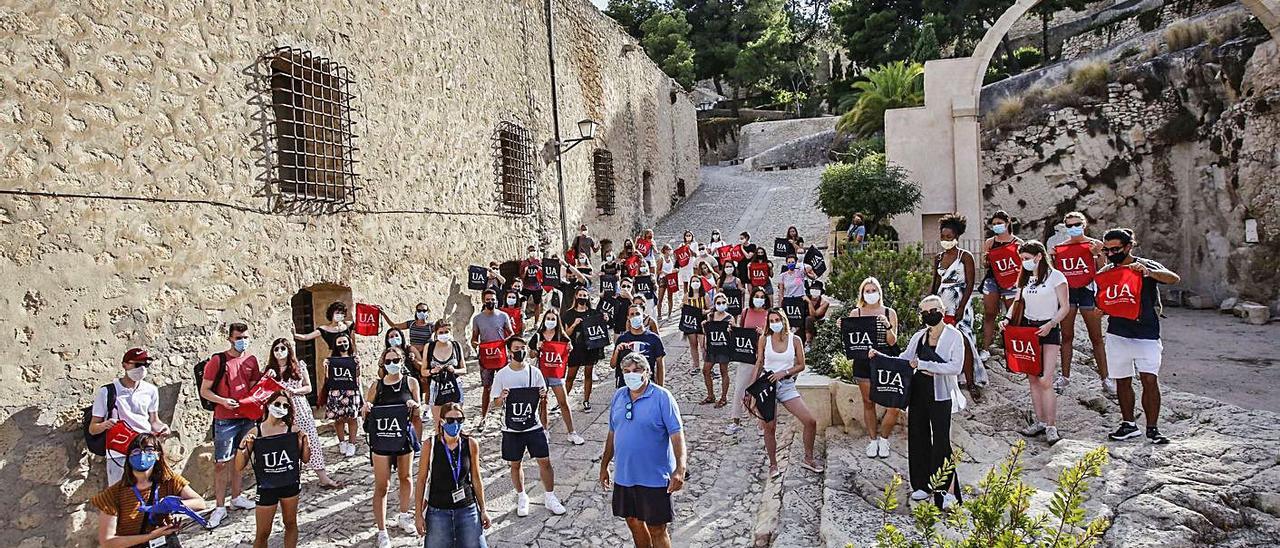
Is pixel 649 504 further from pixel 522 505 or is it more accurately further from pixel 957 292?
pixel 957 292

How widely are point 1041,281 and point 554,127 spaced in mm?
11984

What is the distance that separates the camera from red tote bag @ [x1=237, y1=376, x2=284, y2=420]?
24.0 ft

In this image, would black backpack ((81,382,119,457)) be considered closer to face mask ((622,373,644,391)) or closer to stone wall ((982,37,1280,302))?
face mask ((622,373,644,391))

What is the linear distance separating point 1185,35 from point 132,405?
72.4 feet

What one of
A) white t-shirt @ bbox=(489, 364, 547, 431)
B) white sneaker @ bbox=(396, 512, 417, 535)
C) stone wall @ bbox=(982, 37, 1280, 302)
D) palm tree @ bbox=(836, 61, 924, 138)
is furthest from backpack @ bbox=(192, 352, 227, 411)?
palm tree @ bbox=(836, 61, 924, 138)

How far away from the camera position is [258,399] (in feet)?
24.1

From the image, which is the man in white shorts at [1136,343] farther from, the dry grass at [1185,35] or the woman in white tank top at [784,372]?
the dry grass at [1185,35]

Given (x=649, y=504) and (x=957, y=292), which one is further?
(x=957, y=292)

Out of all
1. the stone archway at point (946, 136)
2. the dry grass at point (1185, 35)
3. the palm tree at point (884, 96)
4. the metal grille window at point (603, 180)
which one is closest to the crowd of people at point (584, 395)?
the stone archway at point (946, 136)

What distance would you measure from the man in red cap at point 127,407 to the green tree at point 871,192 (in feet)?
42.3

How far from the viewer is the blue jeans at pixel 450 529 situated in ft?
17.6

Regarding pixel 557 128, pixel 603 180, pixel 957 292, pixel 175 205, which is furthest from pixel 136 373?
pixel 603 180

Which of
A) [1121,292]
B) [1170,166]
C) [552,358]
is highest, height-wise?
[1170,166]

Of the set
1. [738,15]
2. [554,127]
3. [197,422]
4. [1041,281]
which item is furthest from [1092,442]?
[738,15]
